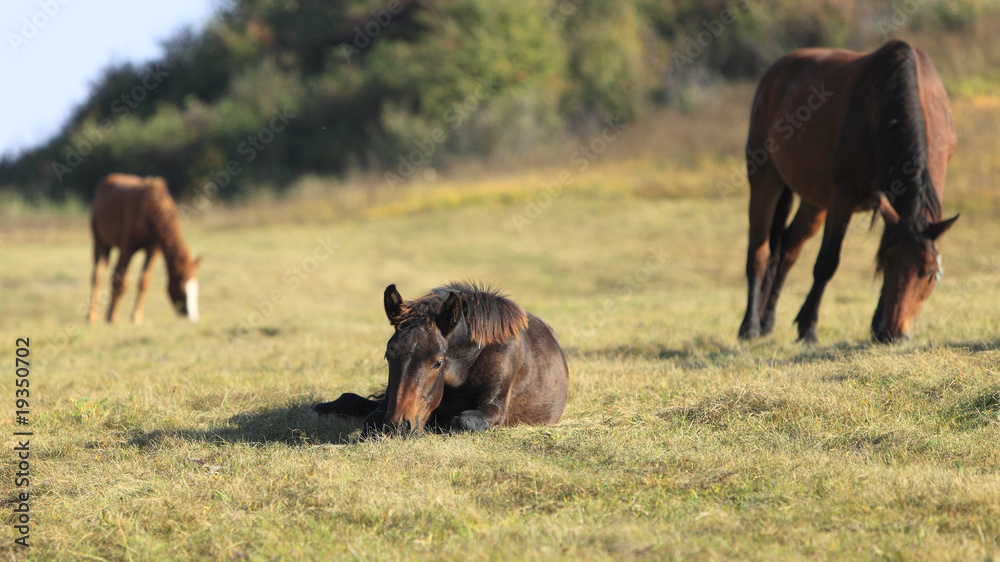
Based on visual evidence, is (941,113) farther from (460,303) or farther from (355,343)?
(355,343)

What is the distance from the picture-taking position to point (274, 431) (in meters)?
5.34

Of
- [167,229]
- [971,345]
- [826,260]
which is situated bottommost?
[167,229]

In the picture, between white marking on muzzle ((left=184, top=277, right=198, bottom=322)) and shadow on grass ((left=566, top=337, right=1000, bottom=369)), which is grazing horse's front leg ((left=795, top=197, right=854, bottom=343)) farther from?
white marking on muzzle ((left=184, top=277, right=198, bottom=322))

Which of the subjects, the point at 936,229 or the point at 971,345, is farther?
the point at 971,345

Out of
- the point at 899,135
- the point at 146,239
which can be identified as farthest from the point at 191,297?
the point at 899,135

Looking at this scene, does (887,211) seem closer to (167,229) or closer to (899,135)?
(899,135)

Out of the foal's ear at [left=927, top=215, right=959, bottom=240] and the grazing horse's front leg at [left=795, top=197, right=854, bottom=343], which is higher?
the foal's ear at [left=927, top=215, right=959, bottom=240]

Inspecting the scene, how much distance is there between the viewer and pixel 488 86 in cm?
3378
